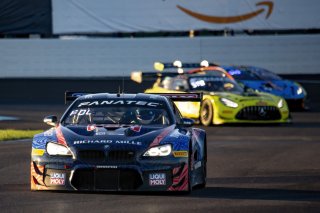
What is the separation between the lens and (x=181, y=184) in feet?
35.4

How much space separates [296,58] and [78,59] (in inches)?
274

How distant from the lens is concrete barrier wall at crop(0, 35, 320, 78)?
1366 inches

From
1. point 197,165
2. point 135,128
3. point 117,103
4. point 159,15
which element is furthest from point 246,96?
point 159,15

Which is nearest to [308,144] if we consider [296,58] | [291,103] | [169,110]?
[169,110]

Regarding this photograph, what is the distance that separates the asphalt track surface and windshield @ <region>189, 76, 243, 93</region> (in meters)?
2.82

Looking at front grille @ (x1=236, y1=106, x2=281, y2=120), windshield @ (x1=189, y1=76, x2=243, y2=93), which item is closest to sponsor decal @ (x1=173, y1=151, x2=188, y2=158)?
front grille @ (x1=236, y1=106, x2=281, y2=120)

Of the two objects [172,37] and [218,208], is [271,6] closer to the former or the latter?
[172,37]

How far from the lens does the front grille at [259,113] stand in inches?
880

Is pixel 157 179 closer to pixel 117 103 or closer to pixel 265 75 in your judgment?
pixel 117 103

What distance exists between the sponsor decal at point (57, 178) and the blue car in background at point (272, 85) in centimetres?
1680

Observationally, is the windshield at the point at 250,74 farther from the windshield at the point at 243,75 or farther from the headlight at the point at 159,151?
the headlight at the point at 159,151

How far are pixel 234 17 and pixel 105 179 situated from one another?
26247mm

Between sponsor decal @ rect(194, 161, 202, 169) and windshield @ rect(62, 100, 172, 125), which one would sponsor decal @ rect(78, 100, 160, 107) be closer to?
windshield @ rect(62, 100, 172, 125)

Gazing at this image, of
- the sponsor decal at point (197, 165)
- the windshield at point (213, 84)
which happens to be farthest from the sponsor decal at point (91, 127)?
the windshield at point (213, 84)
